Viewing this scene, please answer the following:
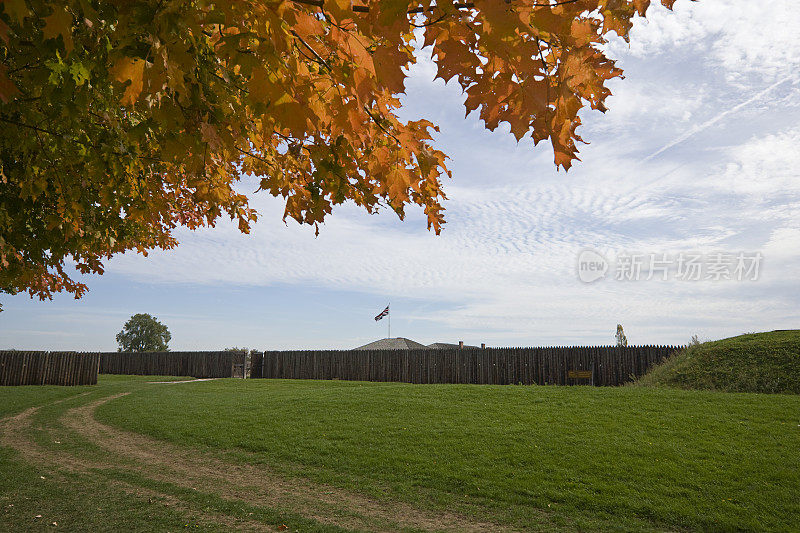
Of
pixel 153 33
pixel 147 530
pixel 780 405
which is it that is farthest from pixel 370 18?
pixel 780 405

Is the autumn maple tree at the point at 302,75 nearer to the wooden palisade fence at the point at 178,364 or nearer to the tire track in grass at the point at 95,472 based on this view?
the tire track in grass at the point at 95,472

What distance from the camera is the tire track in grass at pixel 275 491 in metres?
5.77

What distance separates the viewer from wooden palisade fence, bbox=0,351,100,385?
75.4ft

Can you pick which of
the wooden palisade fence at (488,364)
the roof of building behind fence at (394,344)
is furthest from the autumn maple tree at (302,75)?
the roof of building behind fence at (394,344)

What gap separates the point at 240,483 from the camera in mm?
7277

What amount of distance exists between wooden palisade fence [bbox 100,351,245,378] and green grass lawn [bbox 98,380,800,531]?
18.5 metres

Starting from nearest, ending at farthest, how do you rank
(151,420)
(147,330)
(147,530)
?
(147,530) → (151,420) → (147,330)

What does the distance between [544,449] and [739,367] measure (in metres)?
10.9

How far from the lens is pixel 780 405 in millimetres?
10602

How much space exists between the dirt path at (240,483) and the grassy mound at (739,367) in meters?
12.7

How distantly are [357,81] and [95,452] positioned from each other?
9847 millimetres

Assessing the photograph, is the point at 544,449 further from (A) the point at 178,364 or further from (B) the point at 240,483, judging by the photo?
(A) the point at 178,364

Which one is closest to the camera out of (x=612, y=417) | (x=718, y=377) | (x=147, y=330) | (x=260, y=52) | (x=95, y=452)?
(x=260, y=52)

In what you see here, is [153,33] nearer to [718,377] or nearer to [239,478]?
[239,478]
